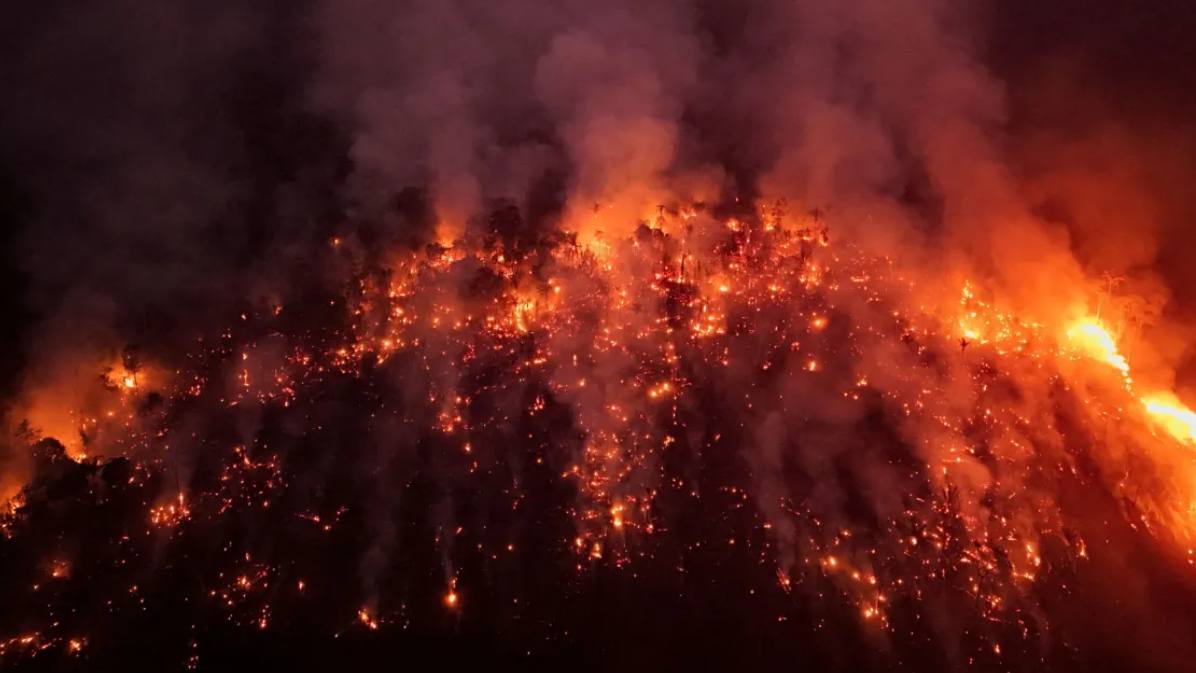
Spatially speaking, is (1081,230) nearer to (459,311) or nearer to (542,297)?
(542,297)

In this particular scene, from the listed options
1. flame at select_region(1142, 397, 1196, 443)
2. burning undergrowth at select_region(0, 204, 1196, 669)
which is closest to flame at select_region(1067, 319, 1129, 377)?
burning undergrowth at select_region(0, 204, 1196, 669)

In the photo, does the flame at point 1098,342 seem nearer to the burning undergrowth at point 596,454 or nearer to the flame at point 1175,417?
the burning undergrowth at point 596,454

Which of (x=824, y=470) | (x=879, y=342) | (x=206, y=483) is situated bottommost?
(x=824, y=470)

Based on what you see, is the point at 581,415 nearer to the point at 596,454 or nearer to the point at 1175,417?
the point at 596,454

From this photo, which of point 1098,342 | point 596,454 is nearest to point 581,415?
point 596,454

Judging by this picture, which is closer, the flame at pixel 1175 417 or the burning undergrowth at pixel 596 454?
the burning undergrowth at pixel 596 454

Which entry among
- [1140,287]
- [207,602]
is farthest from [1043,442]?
[207,602]

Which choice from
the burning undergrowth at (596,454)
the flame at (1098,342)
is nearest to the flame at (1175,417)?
the burning undergrowth at (596,454)

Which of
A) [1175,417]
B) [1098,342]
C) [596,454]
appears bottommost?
[1175,417]

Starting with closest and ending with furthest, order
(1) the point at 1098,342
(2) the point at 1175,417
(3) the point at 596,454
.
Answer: (3) the point at 596,454
(2) the point at 1175,417
(1) the point at 1098,342
